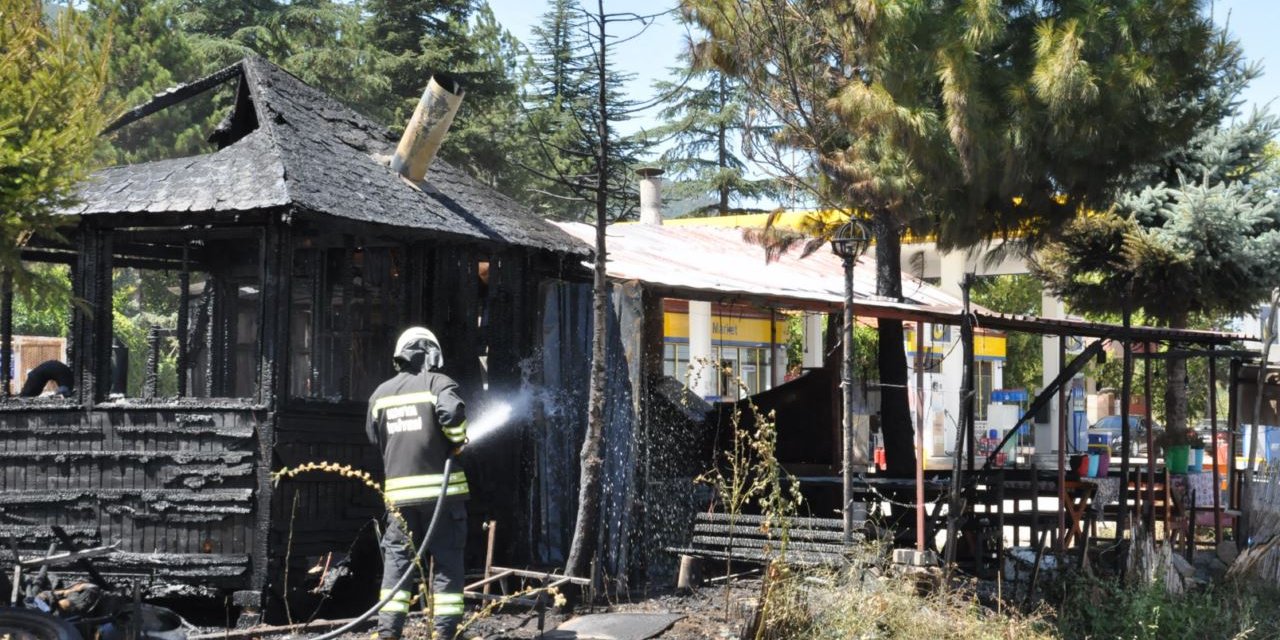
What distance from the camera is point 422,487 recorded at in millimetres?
8289

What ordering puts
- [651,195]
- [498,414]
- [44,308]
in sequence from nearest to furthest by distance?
[44,308]
[498,414]
[651,195]

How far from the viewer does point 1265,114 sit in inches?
708

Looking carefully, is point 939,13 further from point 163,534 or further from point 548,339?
point 163,534

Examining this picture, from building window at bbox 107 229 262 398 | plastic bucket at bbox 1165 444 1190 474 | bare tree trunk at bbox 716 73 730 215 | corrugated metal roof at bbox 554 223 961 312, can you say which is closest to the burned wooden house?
building window at bbox 107 229 262 398

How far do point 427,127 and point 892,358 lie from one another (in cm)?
643

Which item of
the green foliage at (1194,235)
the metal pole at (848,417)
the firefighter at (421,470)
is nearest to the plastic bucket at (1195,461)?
the green foliage at (1194,235)

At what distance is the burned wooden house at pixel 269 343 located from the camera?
30.9ft

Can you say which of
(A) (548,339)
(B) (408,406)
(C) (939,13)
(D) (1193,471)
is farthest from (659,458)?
(D) (1193,471)

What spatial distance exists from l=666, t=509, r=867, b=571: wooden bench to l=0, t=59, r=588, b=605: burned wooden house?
160 centimetres

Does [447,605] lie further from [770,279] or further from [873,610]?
[770,279]

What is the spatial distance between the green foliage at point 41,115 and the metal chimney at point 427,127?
3.46m

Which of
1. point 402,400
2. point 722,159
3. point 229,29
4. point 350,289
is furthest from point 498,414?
point 722,159

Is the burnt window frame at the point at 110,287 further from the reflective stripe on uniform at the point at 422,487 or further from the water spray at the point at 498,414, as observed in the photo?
the water spray at the point at 498,414

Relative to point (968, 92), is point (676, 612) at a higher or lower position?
lower
